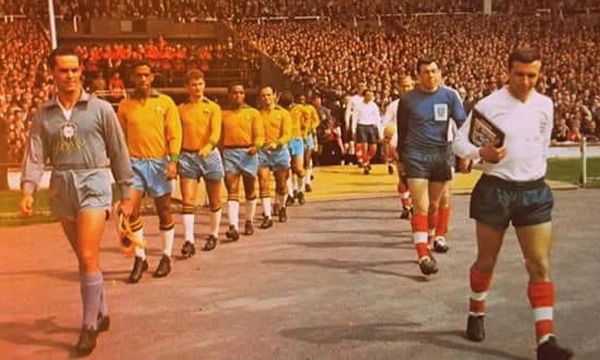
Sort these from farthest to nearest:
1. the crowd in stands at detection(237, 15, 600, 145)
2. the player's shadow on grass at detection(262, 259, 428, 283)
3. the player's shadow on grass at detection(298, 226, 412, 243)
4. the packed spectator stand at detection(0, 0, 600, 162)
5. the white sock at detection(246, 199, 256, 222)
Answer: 1. the crowd in stands at detection(237, 15, 600, 145)
2. the packed spectator stand at detection(0, 0, 600, 162)
3. the white sock at detection(246, 199, 256, 222)
4. the player's shadow on grass at detection(298, 226, 412, 243)
5. the player's shadow on grass at detection(262, 259, 428, 283)

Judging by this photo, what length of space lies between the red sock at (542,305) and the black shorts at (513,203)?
1.40ft

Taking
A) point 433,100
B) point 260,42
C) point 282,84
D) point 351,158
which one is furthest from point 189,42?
point 433,100

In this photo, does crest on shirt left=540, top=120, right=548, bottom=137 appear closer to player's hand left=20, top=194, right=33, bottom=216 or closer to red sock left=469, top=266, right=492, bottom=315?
red sock left=469, top=266, right=492, bottom=315

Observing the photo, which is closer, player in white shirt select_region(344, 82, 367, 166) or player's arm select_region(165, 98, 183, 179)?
player's arm select_region(165, 98, 183, 179)

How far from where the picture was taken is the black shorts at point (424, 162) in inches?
323

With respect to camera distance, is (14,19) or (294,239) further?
(14,19)

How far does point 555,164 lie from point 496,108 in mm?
14141

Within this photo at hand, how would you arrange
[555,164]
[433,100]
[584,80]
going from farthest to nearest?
[584,80]
[555,164]
[433,100]

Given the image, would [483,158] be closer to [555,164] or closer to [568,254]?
[568,254]

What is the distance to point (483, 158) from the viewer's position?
5457 mm

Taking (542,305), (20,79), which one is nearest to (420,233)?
(542,305)

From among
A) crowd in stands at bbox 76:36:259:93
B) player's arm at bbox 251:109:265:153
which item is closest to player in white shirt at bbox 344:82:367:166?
crowd in stands at bbox 76:36:259:93

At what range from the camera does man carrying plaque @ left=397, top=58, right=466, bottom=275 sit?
818 cm

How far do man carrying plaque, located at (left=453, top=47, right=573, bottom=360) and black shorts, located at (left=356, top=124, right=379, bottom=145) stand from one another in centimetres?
1328
